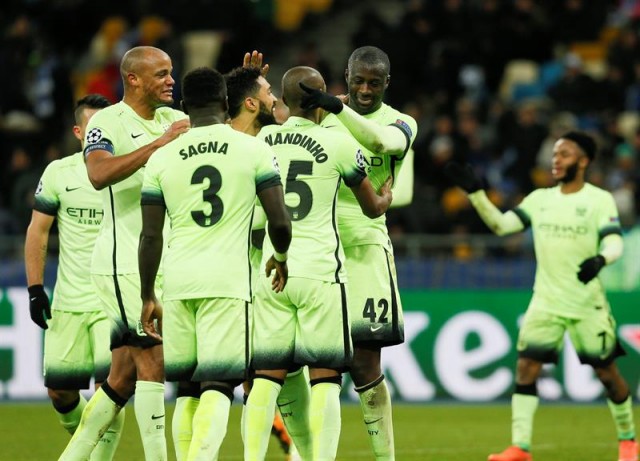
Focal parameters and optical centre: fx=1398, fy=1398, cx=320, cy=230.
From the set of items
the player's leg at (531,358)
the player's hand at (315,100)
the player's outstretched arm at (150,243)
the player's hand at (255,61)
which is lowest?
the player's leg at (531,358)

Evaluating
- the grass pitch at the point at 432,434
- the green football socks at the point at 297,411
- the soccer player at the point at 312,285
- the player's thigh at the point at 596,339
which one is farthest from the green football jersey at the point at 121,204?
the player's thigh at the point at 596,339

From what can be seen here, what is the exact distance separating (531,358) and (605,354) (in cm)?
64

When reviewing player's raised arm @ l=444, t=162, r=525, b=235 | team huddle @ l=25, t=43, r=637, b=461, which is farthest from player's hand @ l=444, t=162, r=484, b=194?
team huddle @ l=25, t=43, r=637, b=461

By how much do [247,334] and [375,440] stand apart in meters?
1.62

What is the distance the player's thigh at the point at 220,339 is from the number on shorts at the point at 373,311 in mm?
1444

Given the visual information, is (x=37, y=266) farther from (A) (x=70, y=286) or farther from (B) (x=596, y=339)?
(B) (x=596, y=339)

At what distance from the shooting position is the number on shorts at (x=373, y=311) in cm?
922

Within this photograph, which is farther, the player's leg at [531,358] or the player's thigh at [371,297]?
the player's leg at [531,358]

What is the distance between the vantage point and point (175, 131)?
838cm

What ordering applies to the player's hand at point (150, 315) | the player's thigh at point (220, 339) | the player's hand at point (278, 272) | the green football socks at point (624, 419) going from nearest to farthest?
the player's thigh at point (220, 339)
the player's hand at point (150, 315)
the player's hand at point (278, 272)
the green football socks at point (624, 419)

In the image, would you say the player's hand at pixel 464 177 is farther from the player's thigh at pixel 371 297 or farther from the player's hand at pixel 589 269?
the player's thigh at pixel 371 297

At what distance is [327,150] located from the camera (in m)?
8.55

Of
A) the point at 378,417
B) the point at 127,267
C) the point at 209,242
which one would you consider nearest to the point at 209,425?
the point at 209,242

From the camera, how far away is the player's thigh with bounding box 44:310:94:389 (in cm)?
1000
